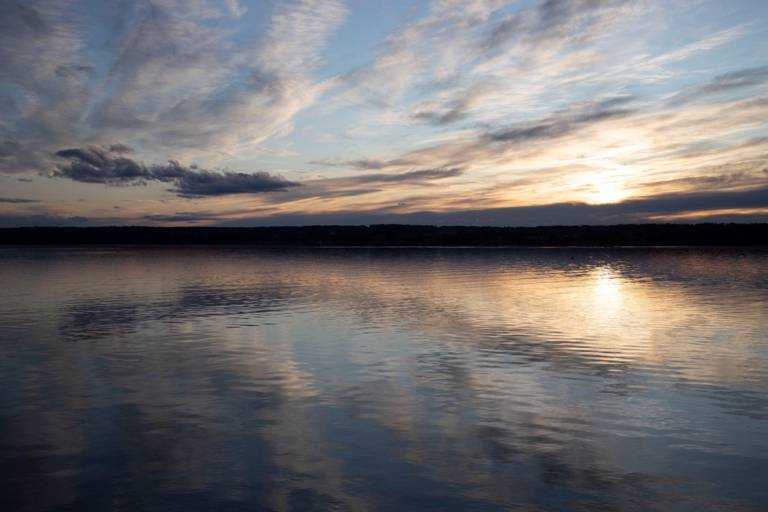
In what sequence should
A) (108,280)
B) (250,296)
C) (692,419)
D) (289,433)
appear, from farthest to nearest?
(108,280), (250,296), (692,419), (289,433)

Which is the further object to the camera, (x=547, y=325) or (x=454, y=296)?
(x=454, y=296)

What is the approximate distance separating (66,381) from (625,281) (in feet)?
162

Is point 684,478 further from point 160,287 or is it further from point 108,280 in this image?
point 108,280

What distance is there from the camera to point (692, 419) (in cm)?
1322

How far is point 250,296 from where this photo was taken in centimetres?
4047

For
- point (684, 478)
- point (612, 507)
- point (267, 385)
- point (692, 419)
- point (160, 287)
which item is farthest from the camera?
point (160, 287)

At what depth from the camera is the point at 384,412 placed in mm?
13844

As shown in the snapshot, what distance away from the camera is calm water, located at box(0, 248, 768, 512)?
9.53 metres

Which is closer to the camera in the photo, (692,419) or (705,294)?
(692,419)

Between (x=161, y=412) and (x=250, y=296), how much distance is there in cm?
2688

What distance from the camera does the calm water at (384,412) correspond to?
31.3 feet

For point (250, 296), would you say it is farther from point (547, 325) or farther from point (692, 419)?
point (692, 419)

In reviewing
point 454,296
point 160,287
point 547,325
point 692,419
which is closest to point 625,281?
point 454,296

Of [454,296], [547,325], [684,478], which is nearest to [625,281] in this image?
[454,296]
